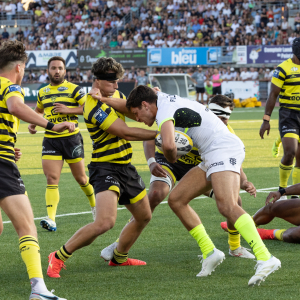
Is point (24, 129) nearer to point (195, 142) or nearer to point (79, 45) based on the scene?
point (79, 45)

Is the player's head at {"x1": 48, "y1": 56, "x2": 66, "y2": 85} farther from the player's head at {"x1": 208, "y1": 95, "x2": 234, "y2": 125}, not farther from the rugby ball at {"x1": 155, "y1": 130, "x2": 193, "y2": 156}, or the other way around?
the rugby ball at {"x1": 155, "y1": 130, "x2": 193, "y2": 156}

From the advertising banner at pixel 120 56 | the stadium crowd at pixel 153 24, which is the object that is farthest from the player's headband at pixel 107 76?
the advertising banner at pixel 120 56

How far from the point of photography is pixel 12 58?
4.13 metres

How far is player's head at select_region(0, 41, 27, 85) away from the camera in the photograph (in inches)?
162

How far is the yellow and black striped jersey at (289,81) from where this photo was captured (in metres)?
7.80

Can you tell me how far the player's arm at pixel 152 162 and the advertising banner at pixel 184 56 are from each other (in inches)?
1165

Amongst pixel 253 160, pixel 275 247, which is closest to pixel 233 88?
pixel 253 160

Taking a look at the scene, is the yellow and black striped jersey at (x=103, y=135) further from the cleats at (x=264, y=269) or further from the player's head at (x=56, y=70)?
the player's head at (x=56, y=70)

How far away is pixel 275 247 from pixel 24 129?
61.1ft

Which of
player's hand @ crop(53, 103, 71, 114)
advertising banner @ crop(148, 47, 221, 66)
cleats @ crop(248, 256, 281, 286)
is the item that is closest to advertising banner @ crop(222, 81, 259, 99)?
advertising banner @ crop(148, 47, 221, 66)

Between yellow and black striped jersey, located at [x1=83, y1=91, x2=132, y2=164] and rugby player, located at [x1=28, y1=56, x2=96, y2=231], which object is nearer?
yellow and black striped jersey, located at [x1=83, y1=91, x2=132, y2=164]

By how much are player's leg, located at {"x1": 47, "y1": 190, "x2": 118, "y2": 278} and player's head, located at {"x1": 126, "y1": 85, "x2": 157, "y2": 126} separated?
2.55ft

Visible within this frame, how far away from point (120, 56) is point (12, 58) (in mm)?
32560

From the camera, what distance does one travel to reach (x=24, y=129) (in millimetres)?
22688
